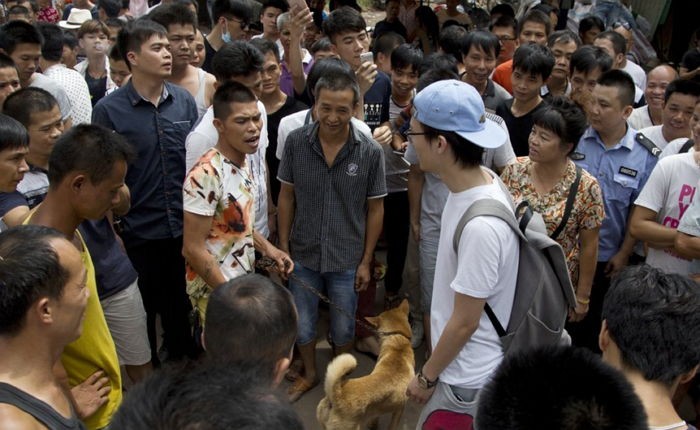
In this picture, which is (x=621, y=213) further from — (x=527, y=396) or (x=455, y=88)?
(x=527, y=396)

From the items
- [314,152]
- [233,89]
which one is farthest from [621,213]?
[233,89]

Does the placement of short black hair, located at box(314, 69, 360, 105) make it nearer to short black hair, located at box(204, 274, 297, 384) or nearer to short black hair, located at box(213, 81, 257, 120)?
short black hair, located at box(213, 81, 257, 120)

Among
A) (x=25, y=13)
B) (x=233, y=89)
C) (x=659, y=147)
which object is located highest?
(x=233, y=89)

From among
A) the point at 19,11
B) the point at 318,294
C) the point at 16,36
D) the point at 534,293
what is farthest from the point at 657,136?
the point at 19,11

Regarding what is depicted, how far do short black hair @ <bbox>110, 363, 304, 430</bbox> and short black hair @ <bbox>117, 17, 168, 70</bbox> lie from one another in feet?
9.89

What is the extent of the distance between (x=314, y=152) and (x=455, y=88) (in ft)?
4.26

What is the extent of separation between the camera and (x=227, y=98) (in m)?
3.09

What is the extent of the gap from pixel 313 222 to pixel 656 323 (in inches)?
84.3

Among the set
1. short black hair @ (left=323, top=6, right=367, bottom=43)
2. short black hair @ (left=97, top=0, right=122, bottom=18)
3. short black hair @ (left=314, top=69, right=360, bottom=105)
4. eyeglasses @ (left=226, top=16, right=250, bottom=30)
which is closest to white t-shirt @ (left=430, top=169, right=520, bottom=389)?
short black hair @ (left=314, top=69, right=360, bottom=105)

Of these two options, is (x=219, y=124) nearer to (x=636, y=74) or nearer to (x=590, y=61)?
(x=590, y=61)

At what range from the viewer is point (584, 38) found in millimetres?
7598

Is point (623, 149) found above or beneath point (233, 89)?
beneath

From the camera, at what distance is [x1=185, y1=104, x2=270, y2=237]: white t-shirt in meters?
3.33

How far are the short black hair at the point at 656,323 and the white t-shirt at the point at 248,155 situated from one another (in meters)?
2.18
